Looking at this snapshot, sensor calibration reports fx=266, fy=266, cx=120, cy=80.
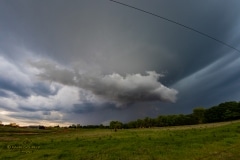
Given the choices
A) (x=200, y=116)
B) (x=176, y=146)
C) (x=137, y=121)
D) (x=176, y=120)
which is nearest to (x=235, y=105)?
(x=200, y=116)

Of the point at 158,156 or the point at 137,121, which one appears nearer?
the point at 158,156

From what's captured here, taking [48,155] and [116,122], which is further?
[116,122]

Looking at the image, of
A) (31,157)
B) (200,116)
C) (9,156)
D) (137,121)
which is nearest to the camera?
(31,157)

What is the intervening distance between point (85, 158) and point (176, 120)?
109657mm

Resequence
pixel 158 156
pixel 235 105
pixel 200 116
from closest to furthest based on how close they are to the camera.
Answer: pixel 158 156 → pixel 235 105 → pixel 200 116

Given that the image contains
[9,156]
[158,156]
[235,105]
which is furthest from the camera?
[235,105]

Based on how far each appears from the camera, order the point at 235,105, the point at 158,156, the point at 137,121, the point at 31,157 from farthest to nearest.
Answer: the point at 137,121 < the point at 235,105 < the point at 31,157 < the point at 158,156

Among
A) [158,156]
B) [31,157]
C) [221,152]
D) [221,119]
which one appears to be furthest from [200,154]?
[221,119]

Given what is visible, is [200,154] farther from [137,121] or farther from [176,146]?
[137,121]

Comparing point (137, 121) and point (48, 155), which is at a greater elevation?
point (137, 121)

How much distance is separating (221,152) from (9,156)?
2397 cm

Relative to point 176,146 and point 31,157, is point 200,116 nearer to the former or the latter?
point 176,146

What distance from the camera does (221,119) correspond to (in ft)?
387

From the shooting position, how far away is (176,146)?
31.8m
